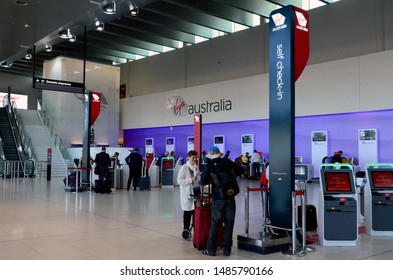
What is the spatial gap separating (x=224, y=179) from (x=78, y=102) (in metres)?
22.7

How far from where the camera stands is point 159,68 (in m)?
27.2

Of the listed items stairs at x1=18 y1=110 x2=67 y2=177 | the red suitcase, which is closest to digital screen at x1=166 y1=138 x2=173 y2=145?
stairs at x1=18 y1=110 x2=67 y2=177

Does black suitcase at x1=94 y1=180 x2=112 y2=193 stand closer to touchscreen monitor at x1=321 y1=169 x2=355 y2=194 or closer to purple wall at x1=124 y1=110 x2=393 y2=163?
touchscreen monitor at x1=321 y1=169 x2=355 y2=194

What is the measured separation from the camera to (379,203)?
21.3ft

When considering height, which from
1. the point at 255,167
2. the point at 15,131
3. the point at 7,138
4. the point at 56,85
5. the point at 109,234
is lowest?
the point at 109,234

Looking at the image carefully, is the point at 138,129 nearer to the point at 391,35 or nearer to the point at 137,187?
the point at 137,187

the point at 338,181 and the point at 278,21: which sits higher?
the point at 278,21

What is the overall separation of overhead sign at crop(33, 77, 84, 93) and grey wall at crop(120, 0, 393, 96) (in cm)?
1014

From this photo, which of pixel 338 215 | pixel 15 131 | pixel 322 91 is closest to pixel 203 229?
pixel 338 215

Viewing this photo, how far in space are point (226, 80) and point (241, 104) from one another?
7.51 ft

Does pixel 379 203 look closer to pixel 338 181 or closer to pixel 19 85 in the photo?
pixel 338 181

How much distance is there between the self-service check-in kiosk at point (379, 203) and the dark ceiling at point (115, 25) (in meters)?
7.37

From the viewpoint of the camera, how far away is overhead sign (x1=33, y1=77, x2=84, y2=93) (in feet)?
43.8
